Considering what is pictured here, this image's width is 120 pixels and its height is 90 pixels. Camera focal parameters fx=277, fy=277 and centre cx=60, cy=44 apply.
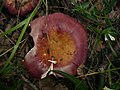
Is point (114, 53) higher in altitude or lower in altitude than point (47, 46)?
lower

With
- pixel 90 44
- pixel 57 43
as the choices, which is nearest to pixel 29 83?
pixel 57 43

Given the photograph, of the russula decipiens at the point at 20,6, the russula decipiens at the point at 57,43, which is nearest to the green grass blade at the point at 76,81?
the russula decipiens at the point at 57,43

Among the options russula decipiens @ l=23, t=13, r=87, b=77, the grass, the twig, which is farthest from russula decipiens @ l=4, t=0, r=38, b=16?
the twig

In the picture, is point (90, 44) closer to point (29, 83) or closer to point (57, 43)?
point (57, 43)

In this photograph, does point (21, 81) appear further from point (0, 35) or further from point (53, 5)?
point (53, 5)

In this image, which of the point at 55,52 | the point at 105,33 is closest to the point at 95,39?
the point at 105,33

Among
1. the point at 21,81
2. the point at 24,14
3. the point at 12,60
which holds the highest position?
the point at 24,14
